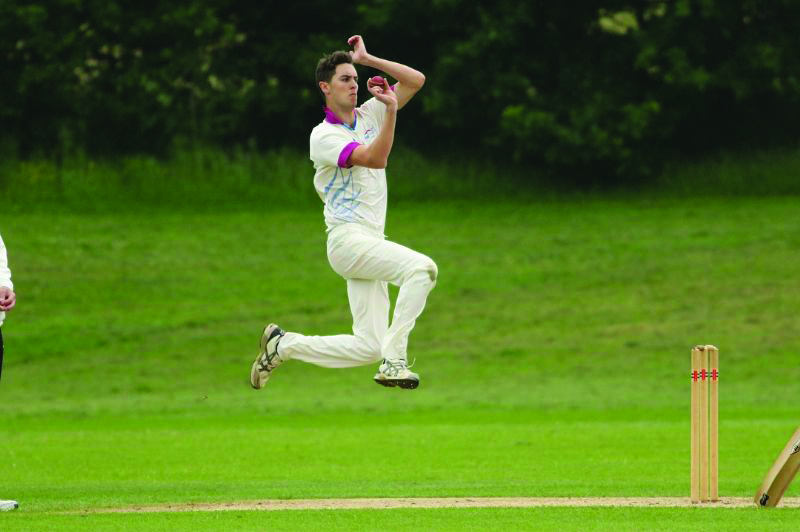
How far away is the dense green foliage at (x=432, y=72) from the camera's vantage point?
32562 millimetres

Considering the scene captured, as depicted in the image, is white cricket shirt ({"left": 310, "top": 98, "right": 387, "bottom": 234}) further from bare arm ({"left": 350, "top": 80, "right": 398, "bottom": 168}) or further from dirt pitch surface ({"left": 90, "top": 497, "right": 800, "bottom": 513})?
dirt pitch surface ({"left": 90, "top": 497, "right": 800, "bottom": 513})

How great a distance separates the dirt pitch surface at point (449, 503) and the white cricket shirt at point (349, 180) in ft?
7.26

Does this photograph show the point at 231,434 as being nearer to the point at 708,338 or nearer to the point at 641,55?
the point at 708,338

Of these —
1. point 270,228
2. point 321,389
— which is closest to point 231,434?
point 321,389

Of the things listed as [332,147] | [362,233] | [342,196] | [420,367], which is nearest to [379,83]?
[332,147]

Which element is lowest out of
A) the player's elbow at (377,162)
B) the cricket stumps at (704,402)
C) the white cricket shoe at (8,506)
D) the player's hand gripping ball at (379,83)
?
the white cricket shoe at (8,506)

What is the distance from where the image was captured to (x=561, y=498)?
11.5 m

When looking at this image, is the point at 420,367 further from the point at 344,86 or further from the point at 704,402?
the point at 344,86

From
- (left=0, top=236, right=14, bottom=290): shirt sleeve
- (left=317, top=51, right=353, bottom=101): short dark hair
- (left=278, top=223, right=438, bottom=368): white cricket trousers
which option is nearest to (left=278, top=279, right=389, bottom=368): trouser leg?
(left=278, top=223, right=438, bottom=368): white cricket trousers

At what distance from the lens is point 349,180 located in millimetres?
9734

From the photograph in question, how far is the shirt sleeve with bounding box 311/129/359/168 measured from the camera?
9.44 m

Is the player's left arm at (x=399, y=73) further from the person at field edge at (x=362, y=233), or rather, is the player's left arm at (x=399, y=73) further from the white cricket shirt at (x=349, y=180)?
the white cricket shirt at (x=349, y=180)

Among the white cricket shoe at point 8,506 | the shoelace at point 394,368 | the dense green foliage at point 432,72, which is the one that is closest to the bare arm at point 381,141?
the shoelace at point 394,368

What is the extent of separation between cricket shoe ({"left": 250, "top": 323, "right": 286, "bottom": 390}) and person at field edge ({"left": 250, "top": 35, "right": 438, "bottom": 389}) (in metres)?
0.13
